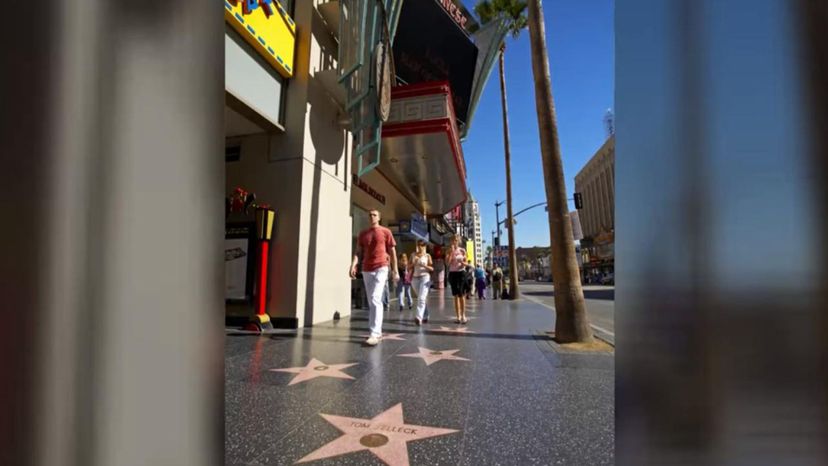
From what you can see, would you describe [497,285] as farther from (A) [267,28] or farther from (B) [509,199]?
(A) [267,28]

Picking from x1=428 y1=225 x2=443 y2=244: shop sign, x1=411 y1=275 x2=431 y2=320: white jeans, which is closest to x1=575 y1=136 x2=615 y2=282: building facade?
x1=428 y1=225 x2=443 y2=244: shop sign

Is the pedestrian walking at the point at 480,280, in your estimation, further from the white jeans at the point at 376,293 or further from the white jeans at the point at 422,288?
the white jeans at the point at 376,293

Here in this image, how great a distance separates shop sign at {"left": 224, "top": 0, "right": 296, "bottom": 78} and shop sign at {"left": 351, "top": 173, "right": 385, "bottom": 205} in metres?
5.07

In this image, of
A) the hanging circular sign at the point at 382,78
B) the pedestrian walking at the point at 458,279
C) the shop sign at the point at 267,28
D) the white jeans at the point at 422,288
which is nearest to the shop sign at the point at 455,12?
the hanging circular sign at the point at 382,78

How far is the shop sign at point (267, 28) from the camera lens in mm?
6039

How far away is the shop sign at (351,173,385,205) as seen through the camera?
12.5 meters

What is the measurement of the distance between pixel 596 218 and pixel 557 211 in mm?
82701

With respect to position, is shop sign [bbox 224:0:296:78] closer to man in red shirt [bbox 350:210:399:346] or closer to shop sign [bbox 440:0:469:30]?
man in red shirt [bbox 350:210:399:346]

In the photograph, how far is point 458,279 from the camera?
886 cm

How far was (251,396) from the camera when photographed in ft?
10.7
